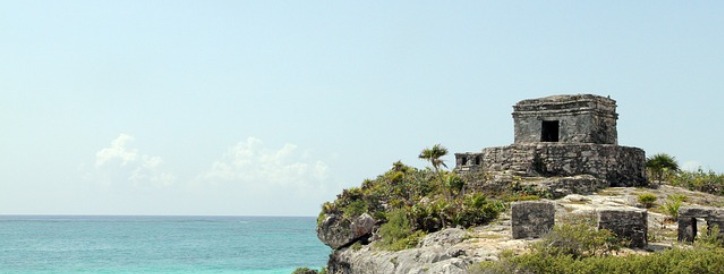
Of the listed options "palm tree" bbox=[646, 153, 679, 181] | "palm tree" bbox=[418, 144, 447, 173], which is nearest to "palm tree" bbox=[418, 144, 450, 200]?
"palm tree" bbox=[418, 144, 447, 173]

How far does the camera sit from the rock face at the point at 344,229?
28.0 metres

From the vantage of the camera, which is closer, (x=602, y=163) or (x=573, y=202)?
(x=573, y=202)

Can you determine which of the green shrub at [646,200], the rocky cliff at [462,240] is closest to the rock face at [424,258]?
the rocky cliff at [462,240]

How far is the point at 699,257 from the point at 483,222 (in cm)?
764

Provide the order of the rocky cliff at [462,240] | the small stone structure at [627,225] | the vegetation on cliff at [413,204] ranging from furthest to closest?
the vegetation on cliff at [413,204] → the rocky cliff at [462,240] → the small stone structure at [627,225]

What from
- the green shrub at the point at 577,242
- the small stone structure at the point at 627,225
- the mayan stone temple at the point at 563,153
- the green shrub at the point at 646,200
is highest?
the mayan stone temple at the point at 563,153

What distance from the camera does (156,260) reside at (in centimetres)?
7356

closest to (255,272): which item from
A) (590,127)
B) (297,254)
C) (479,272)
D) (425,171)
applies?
(297,254)

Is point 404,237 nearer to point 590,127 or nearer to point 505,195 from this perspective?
point 505,195

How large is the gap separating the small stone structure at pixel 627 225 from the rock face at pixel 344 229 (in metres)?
10.8

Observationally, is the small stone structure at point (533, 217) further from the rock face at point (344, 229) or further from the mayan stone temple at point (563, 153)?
the rock face at point (344, 229)

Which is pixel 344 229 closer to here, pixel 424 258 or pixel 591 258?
pixel 424 258

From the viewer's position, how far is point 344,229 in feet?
96.3

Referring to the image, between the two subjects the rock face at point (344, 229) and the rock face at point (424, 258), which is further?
the rock face at point (344, 229)
